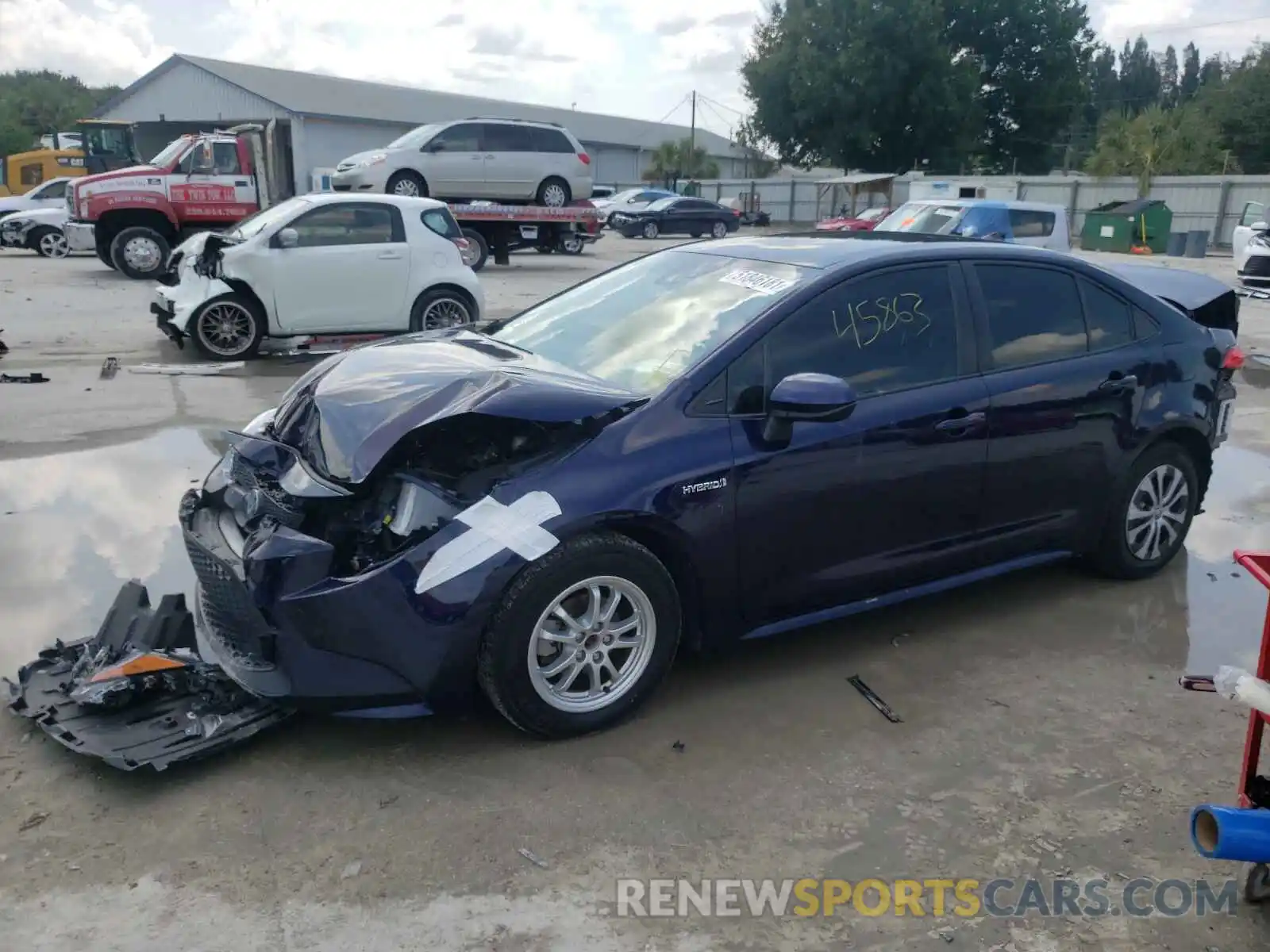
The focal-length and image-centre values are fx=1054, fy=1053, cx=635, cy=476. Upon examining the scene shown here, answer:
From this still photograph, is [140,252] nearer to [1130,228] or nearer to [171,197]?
[171,197]

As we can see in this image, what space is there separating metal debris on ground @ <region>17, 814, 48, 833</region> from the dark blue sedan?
66 cm

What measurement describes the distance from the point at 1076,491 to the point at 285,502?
3.30 meters

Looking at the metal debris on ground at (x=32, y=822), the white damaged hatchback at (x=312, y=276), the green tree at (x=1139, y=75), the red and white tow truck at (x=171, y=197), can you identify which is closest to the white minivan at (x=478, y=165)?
the red and white tow truck at (x=171, y=197)

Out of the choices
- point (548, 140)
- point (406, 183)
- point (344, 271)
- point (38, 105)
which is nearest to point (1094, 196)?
point (548, 140)

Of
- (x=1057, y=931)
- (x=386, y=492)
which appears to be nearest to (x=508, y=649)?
(x=386, y=492)

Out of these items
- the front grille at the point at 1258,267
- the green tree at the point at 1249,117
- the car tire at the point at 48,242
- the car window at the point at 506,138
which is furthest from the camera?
the green tree at the point at 1249,117

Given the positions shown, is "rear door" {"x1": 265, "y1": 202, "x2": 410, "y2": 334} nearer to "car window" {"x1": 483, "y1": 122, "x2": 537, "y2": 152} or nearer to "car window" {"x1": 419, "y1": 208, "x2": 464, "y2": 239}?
"car window" {"x1": 419, "y1": 208, "x2": 464, "y2": 239}

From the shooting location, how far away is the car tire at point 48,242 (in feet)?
70.3

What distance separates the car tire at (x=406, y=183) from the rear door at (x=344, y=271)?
8.36 metres

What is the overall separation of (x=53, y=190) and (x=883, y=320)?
83.2 feet

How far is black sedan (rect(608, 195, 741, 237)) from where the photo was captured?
1393 inches

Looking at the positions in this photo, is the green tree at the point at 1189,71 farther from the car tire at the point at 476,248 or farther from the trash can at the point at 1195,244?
the car tire at the point at 476,248

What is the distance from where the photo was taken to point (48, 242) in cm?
2162

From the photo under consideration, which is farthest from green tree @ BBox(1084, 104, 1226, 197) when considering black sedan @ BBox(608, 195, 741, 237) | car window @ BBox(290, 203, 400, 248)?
car window @ BBox(290, 203, 400, 248)
